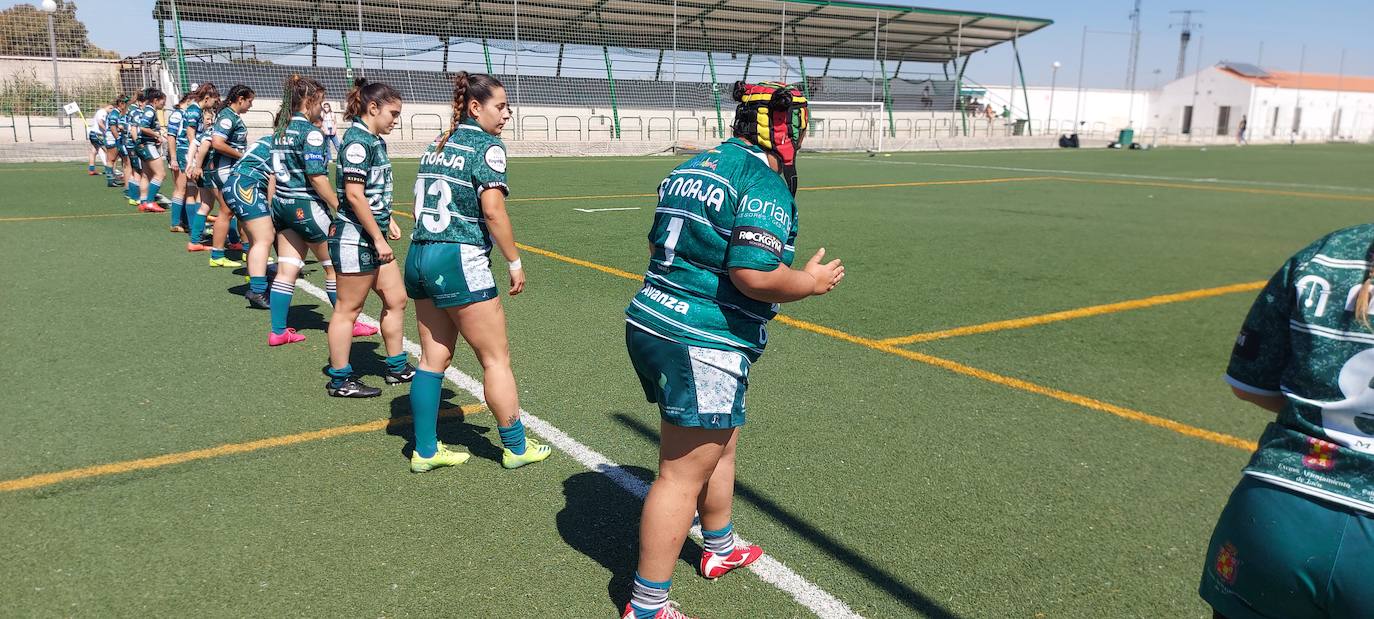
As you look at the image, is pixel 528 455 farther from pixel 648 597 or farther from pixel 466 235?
pixel 648 597

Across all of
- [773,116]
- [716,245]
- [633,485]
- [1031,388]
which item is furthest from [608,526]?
[1031,388]

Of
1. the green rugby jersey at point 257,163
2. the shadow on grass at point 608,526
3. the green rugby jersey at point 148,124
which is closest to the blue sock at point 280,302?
the green rugby jersey at point 257,163

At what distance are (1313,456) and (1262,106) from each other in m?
88.3

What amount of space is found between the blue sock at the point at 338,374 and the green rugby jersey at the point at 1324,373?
15.3ft

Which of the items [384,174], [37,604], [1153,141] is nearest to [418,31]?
[384,174]

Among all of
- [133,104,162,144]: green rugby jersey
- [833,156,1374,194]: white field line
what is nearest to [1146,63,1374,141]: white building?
[833,156,1374,194]: white field line

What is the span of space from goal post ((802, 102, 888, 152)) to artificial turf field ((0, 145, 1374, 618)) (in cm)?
3122

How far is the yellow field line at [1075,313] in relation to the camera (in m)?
6.68

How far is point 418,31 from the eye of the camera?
A: 115 feet

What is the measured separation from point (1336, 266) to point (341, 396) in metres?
4.90

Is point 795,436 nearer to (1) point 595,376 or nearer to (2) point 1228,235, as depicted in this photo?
(1) point 595,376

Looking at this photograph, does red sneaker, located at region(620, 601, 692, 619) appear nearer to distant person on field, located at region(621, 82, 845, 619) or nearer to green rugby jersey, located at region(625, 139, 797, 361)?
distant person on field, located at region(621, 82, 845, 619)

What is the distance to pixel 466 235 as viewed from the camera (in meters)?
3.92

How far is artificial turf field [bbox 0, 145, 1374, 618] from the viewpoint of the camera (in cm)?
318
